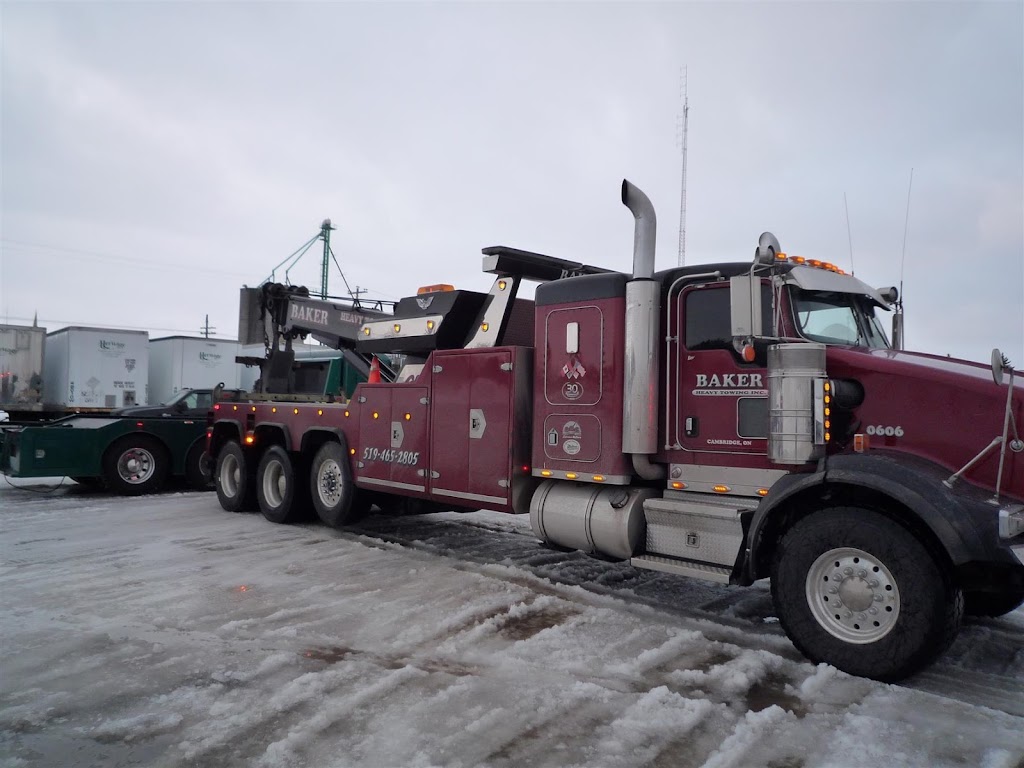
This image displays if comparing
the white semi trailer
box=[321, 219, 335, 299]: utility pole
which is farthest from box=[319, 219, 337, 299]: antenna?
the white semi trailer

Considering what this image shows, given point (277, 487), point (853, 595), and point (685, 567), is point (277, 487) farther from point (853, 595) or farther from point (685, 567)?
point (853, 595)

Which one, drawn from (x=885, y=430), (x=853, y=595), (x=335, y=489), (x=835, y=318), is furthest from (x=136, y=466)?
(x=885, y=430)

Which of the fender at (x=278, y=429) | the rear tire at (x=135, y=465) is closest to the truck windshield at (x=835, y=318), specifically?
the fender at (x=278, y=429)

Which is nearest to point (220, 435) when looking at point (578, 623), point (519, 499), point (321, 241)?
point (519, 499)

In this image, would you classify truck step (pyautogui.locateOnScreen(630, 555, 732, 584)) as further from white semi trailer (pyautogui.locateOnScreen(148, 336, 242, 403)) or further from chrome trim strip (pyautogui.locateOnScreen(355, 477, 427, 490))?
white semi trailer (pyautogui.locateOnScreen(148, 336, 242, 403))

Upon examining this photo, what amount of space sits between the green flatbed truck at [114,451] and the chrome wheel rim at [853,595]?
38.2 ft

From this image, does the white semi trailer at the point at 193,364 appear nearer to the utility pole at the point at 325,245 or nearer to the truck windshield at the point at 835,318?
the truck windshield at the point at 835,318

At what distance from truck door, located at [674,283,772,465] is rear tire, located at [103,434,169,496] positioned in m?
10.6

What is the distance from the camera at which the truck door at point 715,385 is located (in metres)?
5.29

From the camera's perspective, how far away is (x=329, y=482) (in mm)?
9359

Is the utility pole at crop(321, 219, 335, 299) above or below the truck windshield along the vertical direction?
above

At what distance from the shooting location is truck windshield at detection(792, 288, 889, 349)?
205 inches

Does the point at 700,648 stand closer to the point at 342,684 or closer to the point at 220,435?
the point at 342,684

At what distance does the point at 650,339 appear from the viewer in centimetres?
573
